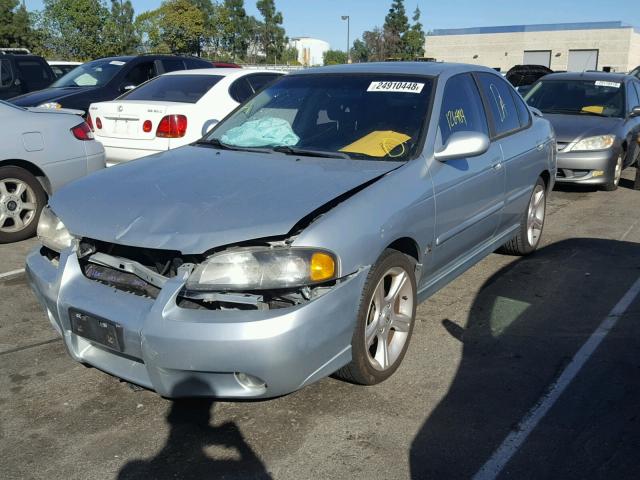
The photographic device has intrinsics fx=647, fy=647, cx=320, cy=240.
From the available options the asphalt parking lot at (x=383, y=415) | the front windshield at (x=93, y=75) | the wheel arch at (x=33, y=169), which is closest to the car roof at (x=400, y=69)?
the asphalt parking lot at (x=383, y=415)

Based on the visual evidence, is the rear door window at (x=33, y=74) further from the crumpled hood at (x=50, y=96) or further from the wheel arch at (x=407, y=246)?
the wheel arch at (x=407, y=246)

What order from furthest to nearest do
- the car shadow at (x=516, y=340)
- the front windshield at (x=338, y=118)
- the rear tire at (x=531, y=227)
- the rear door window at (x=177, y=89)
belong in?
the rear door window at (x=177, y=89) → the rear tire at (x=531, y=227) → the front windshield at (x=338, y=118) → the car shadow at (x=516, y=340)

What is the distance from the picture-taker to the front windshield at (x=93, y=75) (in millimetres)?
10445

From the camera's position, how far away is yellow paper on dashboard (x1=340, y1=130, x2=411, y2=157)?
3.79 m

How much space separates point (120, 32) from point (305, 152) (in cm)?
5367

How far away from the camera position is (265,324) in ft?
8.67

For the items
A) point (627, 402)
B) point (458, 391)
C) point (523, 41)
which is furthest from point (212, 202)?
point (523, 41)

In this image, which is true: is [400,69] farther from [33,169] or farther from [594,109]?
[594,109]

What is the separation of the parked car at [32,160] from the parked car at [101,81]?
3313 mm

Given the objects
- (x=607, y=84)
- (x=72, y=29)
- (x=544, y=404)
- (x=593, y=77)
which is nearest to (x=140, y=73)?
(x=593, y=77)

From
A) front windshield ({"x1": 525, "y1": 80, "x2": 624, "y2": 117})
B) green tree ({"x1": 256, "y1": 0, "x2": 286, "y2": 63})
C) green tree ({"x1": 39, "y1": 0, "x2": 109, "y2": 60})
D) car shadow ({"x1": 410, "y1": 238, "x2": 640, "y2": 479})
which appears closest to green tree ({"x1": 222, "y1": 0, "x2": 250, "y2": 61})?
green tree ({"x1": 256, "y1": 0, "x2": 286, "y2": 63})

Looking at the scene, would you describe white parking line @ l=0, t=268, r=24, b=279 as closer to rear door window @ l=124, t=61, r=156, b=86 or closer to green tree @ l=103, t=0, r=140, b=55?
rear door window @ l=124, t=61, r=156, b=86

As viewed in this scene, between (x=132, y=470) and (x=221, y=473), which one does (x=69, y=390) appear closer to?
(x=132, y=470)

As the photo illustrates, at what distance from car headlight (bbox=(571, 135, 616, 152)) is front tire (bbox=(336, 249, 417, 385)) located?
19.0ft
